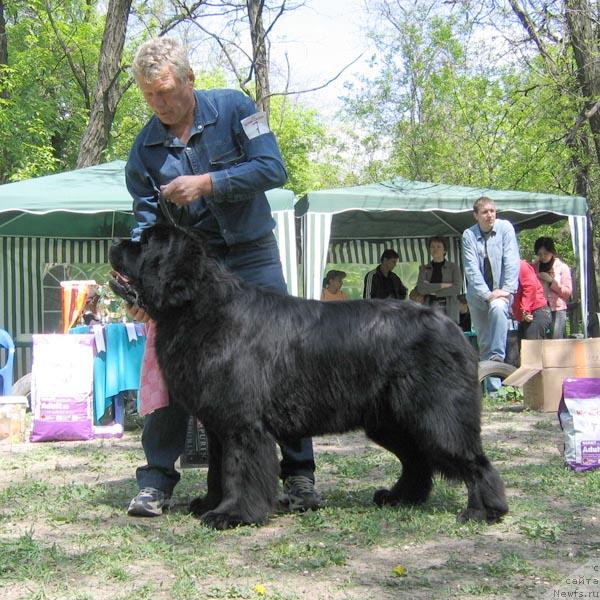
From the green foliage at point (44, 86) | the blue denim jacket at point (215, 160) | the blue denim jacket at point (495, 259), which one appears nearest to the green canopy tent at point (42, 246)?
the blue denim jacket at point (495, 259)

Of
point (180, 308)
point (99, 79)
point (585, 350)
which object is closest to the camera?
point (180, 308)

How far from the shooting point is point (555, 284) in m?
9.73

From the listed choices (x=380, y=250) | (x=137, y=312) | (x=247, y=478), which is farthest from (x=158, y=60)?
(x=380, y=250)

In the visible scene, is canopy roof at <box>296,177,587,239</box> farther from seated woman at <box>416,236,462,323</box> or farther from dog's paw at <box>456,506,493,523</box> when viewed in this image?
dog's paw at <box>456,506,493,523</box>

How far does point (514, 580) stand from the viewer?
2.63m

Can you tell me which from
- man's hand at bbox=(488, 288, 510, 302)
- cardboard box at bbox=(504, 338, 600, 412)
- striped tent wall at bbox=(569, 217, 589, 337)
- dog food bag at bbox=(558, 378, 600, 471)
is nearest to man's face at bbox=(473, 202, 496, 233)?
man's hand at bbox=(488, 288, 510, 302)

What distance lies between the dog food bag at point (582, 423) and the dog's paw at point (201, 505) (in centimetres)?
216

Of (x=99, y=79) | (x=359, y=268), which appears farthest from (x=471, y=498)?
(x=99, y=79)

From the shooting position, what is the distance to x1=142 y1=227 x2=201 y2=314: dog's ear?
10.9ft

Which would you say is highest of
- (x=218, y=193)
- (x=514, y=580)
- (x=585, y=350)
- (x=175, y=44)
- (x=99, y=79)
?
(x=99, y=79)

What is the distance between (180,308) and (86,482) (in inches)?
74.9

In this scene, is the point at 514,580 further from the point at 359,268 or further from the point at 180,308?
the point at 359,268

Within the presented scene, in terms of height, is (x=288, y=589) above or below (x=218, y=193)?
below

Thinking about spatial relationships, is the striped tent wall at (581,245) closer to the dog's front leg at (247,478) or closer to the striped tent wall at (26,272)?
the striped tent wall at (26,272)
